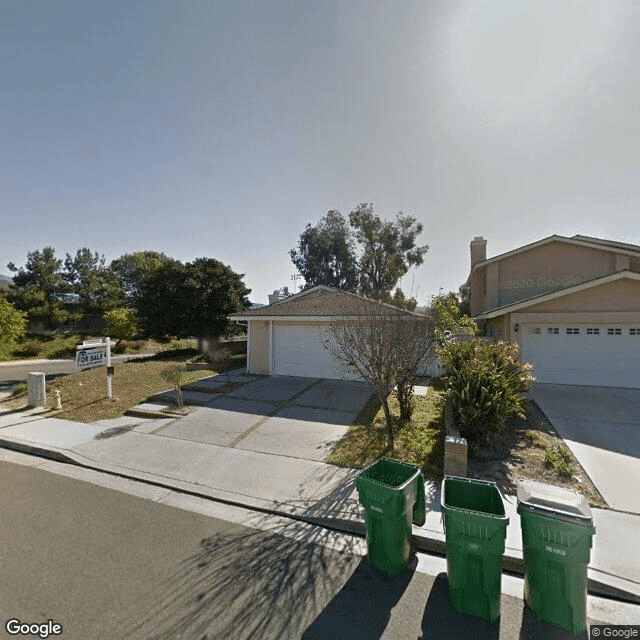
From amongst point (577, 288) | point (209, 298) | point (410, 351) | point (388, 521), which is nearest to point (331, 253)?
point (209, 298)

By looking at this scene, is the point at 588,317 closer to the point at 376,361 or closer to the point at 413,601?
the point at 376,361

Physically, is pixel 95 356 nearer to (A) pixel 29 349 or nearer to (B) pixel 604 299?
(B) pixel 604 299

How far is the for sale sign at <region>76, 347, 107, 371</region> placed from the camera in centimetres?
921

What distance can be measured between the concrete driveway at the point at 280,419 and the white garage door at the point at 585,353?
635 centimetres

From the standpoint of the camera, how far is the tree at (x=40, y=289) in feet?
96.5

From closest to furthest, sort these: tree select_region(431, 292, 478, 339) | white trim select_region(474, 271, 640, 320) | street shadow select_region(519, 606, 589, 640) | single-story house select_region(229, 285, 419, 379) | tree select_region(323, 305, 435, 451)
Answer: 1. street shadow select_region(519, 606, 589, 640)
2. tree select_region(323, 305, 435, 451)
3. white trim select_region(474, 271, 640, 320)
4. tree select_region(431, 292, 478, 339)
5. single-story house select_region(229, 285, 419, 379)

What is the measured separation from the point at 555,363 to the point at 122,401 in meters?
13.9

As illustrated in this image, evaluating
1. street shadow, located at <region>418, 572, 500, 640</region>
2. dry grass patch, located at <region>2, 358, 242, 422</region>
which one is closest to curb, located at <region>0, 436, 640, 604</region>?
street shadow, located at <region>418, 572, 500, 640</region>

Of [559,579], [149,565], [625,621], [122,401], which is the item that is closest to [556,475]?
[625,621]

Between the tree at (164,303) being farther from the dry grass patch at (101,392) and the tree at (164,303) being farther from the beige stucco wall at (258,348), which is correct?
the beige stucco wall at (258,348)

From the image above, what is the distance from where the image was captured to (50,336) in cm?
3036

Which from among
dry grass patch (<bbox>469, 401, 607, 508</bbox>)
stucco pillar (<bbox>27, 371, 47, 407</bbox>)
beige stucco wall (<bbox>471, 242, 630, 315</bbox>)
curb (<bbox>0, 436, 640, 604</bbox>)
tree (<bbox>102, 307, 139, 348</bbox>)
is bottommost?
curb (<bbox>0, 436, 640, 604</bbox>)

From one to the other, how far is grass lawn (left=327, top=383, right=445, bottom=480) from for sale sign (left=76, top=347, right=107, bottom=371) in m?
7.89

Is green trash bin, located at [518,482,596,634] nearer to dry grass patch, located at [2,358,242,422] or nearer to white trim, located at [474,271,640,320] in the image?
dry grass patch, located at [2,358,242,422]
